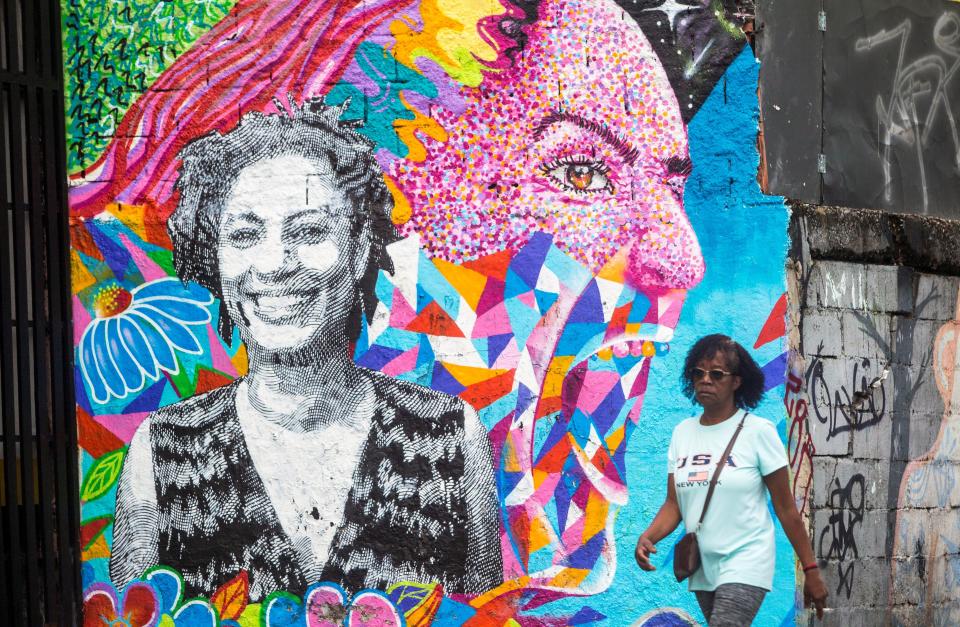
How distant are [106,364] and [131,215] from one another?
89 cm

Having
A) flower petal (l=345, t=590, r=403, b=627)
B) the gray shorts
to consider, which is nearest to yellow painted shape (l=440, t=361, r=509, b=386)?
flower petal (l=345, t=590, r=403, b=627)

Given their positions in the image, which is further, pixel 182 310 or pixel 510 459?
pixel 182 310

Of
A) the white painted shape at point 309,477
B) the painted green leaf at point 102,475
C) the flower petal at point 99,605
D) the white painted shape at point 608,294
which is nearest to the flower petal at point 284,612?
the white painted shape at point 309,477

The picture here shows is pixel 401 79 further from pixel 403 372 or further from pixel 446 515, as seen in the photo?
pixel 446 515

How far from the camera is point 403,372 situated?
615cm

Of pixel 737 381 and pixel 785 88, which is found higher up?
pixel 785 88

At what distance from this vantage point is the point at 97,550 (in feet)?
20.4

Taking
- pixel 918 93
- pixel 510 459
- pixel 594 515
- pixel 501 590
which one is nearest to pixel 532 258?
pixel 510 459

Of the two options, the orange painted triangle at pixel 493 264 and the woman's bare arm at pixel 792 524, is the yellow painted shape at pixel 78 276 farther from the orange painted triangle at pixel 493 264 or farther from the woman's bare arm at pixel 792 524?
the woman's bare arm at pixel 792 524

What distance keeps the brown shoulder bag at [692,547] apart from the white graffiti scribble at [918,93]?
2.19 meters

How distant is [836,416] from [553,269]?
1.86 metres

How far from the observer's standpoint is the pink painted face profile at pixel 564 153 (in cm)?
616

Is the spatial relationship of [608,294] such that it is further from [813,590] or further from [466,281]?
[813,590]

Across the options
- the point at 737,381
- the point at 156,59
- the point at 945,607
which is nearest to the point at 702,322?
the point at 737,381
